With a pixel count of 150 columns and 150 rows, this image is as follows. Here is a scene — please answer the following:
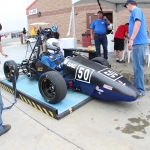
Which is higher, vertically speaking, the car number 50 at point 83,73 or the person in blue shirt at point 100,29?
the person in blue shirt at point 100,29

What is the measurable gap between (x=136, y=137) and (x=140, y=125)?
34 centimetres

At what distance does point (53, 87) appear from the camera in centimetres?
341

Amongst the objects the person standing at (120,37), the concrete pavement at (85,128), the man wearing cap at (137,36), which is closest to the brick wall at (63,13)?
the person standing at (120,37)

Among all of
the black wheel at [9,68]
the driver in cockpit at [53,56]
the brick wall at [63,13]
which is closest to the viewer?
the driver in cockpit at [53,56]

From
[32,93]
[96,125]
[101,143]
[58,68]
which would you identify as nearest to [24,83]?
[32,93]

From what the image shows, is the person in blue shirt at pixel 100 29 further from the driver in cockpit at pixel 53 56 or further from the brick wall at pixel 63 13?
the brick wall at pixel 63 13

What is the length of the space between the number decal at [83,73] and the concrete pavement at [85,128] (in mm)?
501

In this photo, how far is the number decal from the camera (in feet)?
11.4

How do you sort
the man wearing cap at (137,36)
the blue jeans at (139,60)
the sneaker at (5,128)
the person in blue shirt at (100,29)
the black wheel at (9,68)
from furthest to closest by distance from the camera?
1. the person in blue shirt at (100,29)
2. the black wheel at (9,68)
3. the blue jeans at (139,60)
4. the man wearing cap at (137,36)
5. the sneaker at (5,128)

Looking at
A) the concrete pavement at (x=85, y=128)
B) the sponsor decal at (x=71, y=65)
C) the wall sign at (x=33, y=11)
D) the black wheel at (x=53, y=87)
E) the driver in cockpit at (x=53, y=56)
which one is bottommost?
the concrete pavement at (x=85, y=128)

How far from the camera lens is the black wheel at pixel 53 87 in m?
3.27

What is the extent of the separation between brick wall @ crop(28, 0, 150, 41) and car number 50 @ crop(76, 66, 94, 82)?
9.39m

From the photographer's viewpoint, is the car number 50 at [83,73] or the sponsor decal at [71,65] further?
the sponsor decal at [71,65]

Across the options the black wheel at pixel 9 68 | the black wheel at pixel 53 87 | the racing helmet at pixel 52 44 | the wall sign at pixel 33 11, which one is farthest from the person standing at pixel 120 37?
the wall sign at pixel 33 11
